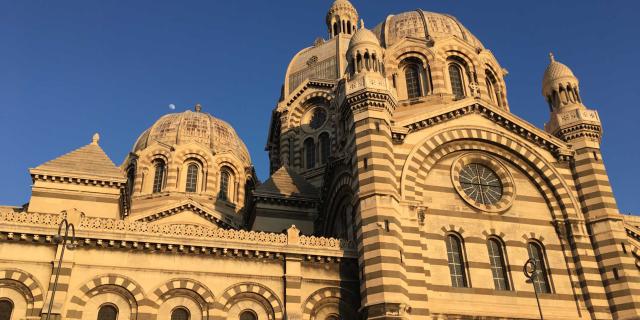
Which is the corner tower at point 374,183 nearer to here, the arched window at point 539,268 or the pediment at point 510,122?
the pediment at point 510,122

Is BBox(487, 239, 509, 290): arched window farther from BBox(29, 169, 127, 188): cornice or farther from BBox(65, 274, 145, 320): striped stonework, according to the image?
BBox(29, 169, 127, 188): cornice

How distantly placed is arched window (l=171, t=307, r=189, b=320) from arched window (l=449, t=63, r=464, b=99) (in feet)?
66.7

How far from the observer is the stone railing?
68.9 ft

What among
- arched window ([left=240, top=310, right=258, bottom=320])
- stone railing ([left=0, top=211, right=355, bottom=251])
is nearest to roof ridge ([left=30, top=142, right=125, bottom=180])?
stone railing ([left=0, top=211, right=355, bottom=251])

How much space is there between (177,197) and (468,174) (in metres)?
20.5

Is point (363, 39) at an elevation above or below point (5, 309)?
above

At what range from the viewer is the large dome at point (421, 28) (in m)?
36.6

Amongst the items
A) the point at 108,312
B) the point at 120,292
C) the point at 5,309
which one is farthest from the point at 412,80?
the point at 5,309

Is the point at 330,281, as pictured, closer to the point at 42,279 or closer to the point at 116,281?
the point at 116,281

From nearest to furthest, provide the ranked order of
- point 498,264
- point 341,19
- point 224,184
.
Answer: point 498,264, point 224,184, point 341,19

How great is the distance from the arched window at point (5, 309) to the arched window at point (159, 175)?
19926 mm

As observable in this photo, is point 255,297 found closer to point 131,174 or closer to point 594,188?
point 594,188

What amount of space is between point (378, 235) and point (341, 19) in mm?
30950

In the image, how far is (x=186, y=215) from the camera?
35.5m
